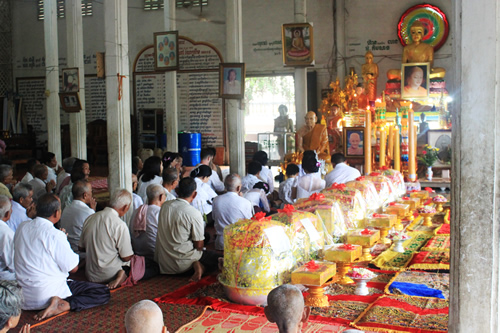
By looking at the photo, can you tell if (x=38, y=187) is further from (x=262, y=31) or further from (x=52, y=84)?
(x=262, y=31)

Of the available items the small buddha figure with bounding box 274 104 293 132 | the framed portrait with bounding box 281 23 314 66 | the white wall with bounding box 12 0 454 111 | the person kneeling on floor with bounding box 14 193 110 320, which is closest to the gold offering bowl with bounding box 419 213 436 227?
the framed portrait with bounding box 281 23 314 66

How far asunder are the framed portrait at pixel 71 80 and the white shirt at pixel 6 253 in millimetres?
7046

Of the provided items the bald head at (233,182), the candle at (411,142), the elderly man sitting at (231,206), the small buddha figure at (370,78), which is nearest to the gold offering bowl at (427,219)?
the candle at (411,142)

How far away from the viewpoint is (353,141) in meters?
10.1

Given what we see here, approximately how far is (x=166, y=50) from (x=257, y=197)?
153 inches

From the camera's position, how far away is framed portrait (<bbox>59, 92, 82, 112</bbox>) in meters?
11.4

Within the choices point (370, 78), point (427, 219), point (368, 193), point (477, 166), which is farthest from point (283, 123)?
point (477, 166)

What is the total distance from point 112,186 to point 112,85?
1.28m

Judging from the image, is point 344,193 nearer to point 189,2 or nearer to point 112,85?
point 112,85

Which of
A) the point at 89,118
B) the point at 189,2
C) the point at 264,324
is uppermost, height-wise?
the point at 189,2

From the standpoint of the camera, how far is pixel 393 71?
12.5 m

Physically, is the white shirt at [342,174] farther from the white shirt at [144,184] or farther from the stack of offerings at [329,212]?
the white shirt at [144,184]

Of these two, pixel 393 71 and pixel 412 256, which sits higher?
pixel 393 71

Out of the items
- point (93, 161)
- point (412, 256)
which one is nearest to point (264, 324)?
point (412, 256)
